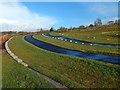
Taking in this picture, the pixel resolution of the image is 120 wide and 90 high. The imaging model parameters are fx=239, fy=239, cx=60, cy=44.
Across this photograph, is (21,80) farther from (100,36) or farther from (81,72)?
(100,36)

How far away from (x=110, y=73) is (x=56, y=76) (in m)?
5.25

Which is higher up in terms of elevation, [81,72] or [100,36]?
[100,36]

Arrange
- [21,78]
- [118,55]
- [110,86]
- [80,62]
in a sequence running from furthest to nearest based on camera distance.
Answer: [118,55] < [80,62] < [21,78] < [110,86]

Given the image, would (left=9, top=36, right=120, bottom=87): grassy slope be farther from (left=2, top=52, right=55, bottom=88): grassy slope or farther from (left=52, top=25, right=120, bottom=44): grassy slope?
(left=52, top=25, right=120, bottom=44): grassy slope

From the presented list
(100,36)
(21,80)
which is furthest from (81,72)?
(100,36)

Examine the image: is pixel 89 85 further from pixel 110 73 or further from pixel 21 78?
pixel 21 78

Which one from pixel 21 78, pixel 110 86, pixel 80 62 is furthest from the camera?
pixel 80 62

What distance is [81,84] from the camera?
20.3 meters

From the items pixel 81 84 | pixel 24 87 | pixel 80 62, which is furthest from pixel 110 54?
pixel 24 87

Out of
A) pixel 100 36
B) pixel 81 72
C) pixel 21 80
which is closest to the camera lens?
pixel 21 80

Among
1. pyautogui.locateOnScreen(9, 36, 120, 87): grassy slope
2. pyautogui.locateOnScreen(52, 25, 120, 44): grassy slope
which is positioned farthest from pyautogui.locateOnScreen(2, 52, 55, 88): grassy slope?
pyautogui.locateOnScreen(52, 25, 120, 44): grassy slope

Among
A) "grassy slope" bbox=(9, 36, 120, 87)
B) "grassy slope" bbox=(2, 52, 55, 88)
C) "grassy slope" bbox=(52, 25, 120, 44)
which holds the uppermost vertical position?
"grassy slope" bbox=(52, 25, 120, 44)

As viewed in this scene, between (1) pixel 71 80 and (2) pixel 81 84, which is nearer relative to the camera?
(2) pixel 81 84

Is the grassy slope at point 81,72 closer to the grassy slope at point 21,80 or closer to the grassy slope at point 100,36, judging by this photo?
the grassy slope at point 21,80
